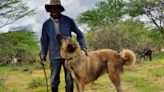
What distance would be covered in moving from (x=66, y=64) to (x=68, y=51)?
0.95ft

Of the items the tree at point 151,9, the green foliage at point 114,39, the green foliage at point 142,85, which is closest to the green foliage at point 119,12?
the tree at point 151,9

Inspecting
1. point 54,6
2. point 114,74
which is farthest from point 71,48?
point 114,74

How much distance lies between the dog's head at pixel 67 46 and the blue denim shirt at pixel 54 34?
0.27 m

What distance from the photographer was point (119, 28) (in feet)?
90.9

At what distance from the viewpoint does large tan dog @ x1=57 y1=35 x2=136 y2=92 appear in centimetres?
786

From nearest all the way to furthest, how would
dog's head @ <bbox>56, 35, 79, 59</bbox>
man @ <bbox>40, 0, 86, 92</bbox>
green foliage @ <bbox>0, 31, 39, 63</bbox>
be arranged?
dog's head @ <bbox>56, 35, 79, 59</bbox>
man @ <bbox>40, 0, 86, 92</bbox>
green foliage @ <bbox>0, 31, 39, 63</bbox>

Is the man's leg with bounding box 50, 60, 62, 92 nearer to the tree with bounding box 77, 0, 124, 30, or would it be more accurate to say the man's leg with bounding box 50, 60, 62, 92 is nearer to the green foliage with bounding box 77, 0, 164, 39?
the green foliage with bounding box 77, 0, 164, 39

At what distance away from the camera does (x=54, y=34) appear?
8.22 meters

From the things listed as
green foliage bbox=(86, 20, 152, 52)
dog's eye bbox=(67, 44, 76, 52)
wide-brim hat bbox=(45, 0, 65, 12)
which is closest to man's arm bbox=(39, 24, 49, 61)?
wide-brim hat bbox=(45, 0, 65, 12)

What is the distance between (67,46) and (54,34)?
55cm

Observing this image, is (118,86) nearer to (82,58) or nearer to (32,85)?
(82,58)

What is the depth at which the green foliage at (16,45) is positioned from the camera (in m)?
31.5

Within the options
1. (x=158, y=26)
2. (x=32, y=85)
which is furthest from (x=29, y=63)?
(x=158, y=26)

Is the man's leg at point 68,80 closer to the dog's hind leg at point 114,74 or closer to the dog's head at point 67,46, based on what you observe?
the dog's head at point 67,46
